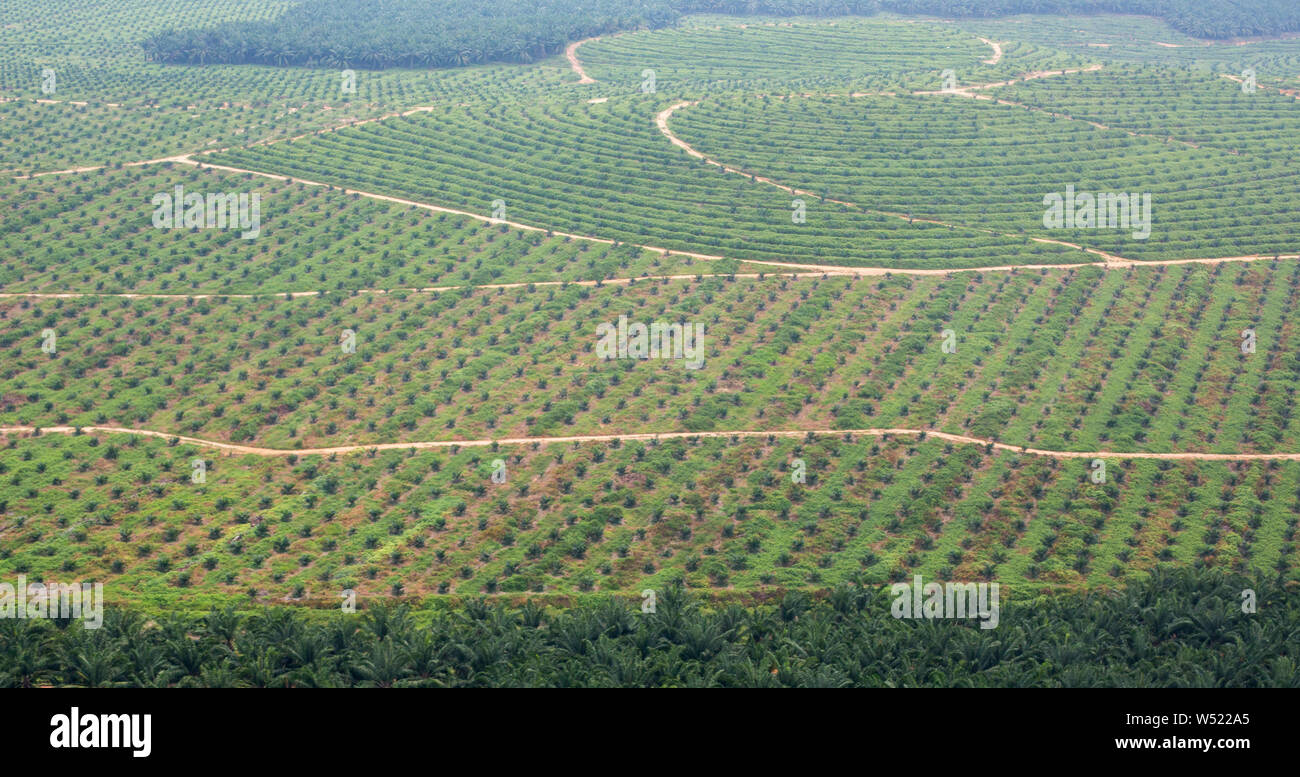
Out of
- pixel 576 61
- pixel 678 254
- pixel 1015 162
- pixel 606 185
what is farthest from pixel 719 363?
pixel 576 61

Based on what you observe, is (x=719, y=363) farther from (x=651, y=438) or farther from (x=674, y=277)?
(x=674, y=277)

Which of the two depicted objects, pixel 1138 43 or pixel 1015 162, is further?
pixel 1138 43

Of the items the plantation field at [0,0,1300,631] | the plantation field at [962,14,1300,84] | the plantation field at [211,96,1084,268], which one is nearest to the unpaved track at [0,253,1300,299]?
the plantation field at [0,0,1300,631]

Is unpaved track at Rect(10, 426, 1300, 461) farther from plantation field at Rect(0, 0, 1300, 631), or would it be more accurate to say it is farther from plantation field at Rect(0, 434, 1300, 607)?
plantation field at Rect(0, 434, 1300, 607)

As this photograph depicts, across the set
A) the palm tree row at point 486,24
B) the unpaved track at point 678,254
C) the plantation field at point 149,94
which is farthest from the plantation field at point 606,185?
the palm tree row at point 486,24

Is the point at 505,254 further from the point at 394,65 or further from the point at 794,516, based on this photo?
the point at 394,65
